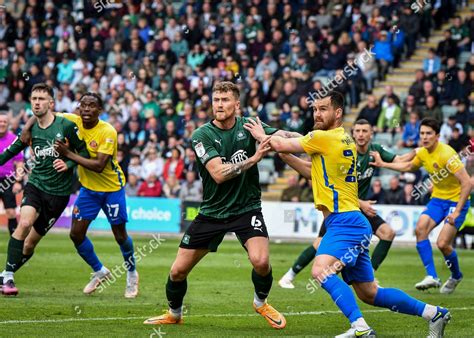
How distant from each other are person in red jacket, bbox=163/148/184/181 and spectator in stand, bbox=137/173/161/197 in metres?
0.61

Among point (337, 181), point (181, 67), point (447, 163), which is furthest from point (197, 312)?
point (181, 67)

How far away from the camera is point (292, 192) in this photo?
27.4 m

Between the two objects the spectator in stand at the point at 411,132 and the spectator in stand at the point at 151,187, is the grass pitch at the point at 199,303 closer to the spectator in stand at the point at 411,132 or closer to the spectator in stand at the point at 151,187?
the spectator in stand at the point at 411,132

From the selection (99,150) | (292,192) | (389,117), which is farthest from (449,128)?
(99,150)

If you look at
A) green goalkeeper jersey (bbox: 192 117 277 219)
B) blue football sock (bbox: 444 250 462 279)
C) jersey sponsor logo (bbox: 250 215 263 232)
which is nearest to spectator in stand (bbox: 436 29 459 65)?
blue football sock (bbox: 444 250 462 279)

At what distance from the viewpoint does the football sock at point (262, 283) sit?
35.2ft

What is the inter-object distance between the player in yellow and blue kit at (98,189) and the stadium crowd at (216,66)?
43.8ft

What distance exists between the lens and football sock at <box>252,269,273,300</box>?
1074cm

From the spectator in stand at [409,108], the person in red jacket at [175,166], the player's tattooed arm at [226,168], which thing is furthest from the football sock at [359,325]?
the person in red jacket at [175,166]

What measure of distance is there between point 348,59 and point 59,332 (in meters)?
21.1

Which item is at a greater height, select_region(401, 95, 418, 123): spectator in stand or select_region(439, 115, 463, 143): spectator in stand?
select_region(401, 95, 418, 123): spectator in stand

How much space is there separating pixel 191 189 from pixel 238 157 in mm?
17763

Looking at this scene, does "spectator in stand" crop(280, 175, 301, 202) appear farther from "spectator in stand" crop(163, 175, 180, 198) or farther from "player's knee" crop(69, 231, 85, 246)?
"player's knee" crop(69, 231, 85, 246)

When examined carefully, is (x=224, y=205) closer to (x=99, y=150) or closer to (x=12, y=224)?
(x=99, y=150)
